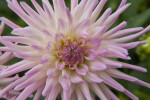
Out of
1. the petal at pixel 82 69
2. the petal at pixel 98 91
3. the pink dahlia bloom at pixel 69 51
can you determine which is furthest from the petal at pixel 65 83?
the petal at pixel 98 91

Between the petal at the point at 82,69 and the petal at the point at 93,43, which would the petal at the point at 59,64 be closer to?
the petal at the point at 82,69

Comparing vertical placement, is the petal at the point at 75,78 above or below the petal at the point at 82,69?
below

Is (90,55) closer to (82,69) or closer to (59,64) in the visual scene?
(82,69)

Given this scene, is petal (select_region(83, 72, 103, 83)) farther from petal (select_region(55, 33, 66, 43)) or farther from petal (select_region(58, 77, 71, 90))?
petal (select_region(55, 33, 66, 43))

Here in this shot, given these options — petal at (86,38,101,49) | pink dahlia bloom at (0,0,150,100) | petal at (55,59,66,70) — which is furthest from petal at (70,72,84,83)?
petal at (86,38,101,49)

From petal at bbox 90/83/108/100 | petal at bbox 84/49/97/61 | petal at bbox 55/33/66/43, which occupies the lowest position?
petal at bbox 90/83/108/100

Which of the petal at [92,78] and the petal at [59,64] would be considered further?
the petal at [59,64]

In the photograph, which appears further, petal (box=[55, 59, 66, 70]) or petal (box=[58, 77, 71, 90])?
petal (box=[55, 59, 66, 70])

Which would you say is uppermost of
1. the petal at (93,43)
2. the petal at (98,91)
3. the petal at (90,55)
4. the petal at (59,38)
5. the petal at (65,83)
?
the petal at (59,38)
